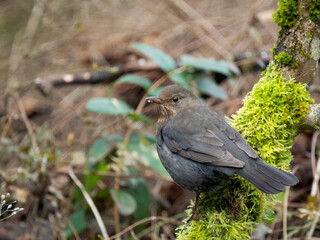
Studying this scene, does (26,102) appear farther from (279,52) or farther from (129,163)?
(279,52)

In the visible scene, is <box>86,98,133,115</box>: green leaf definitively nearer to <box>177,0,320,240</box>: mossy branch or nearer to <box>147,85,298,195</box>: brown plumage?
<box>147,85,298,195</box>: brown plumage

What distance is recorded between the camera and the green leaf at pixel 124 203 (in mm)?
4133

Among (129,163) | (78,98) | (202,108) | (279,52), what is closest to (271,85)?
(279,52)

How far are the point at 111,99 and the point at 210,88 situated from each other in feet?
4.13

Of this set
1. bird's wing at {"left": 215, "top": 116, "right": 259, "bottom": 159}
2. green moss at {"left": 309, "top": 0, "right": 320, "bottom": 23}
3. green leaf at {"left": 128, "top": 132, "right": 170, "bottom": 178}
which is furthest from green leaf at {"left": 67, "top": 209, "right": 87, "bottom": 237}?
green moss at {"left": 309, "top": 0, "right": 320, "bottom": 23}

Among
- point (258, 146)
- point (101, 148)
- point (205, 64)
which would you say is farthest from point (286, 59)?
point (101, 148)

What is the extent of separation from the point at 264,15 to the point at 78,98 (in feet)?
10.9

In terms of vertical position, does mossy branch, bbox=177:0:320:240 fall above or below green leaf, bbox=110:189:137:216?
above

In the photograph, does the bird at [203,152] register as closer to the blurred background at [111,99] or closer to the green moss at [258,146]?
the green moss at [258,146]

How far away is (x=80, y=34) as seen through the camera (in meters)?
8.05

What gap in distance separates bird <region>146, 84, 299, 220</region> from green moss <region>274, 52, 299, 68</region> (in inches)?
22.4

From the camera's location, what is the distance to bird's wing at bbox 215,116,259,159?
2.71m

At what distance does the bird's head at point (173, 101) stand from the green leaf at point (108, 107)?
0.77m

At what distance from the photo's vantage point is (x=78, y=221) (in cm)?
460
